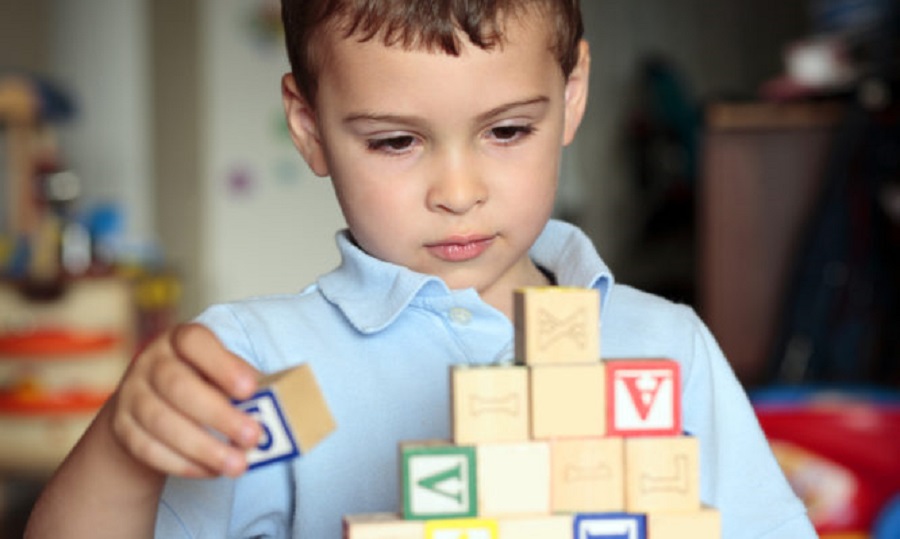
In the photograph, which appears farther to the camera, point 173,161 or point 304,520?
point 173,161

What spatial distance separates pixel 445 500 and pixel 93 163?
4.18 meters

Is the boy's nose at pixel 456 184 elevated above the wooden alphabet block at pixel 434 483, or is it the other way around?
the boy's nose at pixel 456 184

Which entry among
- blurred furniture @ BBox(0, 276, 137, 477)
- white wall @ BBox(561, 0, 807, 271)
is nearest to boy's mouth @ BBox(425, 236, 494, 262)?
blurred furniture @ BBox(0, 276, 137, 477)

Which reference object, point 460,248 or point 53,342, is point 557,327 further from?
point 53,342

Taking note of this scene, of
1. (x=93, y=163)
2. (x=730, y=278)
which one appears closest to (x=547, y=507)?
(x=730, y=278)

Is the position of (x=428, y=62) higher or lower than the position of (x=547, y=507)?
higher

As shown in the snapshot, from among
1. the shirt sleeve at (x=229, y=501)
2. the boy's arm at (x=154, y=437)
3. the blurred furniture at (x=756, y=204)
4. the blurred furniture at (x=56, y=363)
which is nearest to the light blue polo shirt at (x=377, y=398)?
the shirt sleeve at (x=229, y=501)

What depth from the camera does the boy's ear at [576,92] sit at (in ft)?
3.14

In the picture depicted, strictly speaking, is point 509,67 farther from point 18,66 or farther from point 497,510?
point 18,66

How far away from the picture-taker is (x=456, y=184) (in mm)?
792

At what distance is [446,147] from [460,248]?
0.26 feet

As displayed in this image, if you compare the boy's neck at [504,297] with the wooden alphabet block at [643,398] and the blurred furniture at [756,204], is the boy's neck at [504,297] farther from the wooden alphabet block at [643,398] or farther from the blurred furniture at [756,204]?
the blurred furniture at [756,204]

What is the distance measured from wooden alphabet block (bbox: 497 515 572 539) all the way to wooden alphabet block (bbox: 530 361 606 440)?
4 centimetres

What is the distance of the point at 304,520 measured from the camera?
829 mm
